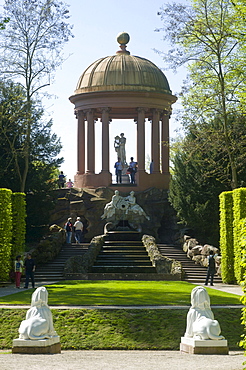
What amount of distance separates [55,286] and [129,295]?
473 centimetres

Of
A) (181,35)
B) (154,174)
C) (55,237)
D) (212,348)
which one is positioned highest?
(181,35)

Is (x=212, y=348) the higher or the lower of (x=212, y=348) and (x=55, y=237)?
the lower

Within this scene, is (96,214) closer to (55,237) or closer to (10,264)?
(55,237)

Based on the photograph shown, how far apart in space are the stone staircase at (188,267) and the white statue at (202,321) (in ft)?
58.7

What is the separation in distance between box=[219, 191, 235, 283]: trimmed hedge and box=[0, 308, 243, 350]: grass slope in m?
13.1

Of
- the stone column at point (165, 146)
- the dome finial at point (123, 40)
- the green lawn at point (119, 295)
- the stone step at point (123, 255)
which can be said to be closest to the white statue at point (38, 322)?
the green lawn at point (119, 295)

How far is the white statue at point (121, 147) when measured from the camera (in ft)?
181

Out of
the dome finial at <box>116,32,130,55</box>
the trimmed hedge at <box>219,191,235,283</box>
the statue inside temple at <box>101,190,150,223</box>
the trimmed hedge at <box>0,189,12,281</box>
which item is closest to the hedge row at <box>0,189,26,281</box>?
the trimmed hedge at <box>0,189,12,281</box>

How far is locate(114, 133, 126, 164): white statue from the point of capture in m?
55.2

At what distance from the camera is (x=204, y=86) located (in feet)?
117

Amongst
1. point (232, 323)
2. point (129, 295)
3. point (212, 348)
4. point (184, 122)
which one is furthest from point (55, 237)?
point (212, 348)

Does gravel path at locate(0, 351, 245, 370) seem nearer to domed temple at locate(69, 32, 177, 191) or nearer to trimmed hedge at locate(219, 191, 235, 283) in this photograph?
trimmed hedge at locate(219, 191, 235, 283)

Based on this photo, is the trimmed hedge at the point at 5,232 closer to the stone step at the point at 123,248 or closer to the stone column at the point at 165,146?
the stone step at the point at 123,248

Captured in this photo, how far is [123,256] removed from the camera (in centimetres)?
3706
